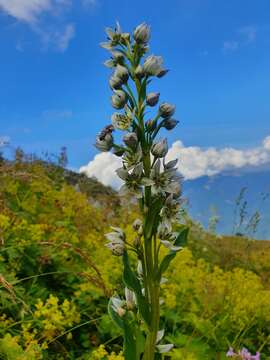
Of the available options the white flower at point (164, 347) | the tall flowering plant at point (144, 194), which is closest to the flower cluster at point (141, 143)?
the tall flowering plant at point (144, 194)

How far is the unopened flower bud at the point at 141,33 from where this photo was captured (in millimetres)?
2479

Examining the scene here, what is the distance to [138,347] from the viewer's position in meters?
2.36

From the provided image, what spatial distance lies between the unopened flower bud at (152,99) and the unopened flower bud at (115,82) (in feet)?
0.55

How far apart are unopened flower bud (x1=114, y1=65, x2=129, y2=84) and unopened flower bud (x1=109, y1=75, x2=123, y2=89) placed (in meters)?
0.02

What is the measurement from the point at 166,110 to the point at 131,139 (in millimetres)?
281

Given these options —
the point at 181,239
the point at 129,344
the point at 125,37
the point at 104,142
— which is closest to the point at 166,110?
the point at 104,142

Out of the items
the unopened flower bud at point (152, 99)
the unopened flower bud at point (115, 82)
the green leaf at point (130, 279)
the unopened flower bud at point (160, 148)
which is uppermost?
the unopened flower bud at point (115, 82)

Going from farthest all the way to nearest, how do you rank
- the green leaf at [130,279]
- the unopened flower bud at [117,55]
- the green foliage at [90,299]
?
the green foliage at [90,299] < the unopened flower bud at [117,55] < the green leaf at [130,279]

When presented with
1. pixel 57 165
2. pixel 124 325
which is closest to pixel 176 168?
pixel 124 325

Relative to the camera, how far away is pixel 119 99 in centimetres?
238

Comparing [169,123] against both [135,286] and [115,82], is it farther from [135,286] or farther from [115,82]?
[135,286]

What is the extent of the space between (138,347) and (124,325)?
0.53 ft

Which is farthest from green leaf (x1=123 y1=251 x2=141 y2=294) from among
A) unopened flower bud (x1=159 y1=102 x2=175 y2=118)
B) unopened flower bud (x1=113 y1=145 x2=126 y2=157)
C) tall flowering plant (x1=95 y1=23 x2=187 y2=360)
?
unopened flower bud (x1=159 y1=102 x2=175 y2=118)

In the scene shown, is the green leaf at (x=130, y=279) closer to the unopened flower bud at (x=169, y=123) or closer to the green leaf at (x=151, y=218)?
Result: the green leaf at (x=151, y=218)
